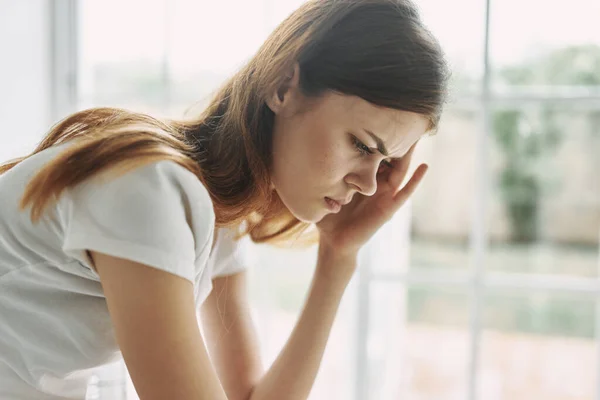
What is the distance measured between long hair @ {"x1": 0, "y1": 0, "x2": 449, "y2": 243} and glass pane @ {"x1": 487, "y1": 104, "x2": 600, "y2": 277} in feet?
2.53

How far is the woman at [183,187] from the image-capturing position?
90 cm

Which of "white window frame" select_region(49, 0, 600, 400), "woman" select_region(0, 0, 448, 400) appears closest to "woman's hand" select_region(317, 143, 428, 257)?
"woman" select_region(0, 0, 448, 400)

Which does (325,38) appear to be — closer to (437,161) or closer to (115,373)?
(115,373)

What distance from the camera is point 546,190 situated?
6.05ft

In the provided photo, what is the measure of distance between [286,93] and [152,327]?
0.44m

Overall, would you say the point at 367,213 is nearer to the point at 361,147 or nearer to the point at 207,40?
the point at 361,147

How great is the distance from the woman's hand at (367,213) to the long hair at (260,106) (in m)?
0.22

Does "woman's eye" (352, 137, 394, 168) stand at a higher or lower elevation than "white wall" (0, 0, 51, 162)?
lower

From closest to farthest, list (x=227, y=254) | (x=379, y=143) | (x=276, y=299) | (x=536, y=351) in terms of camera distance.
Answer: (x=379, y=143)
(x=227, y=254)
(x=536, y=351)
(x=276, y=299)

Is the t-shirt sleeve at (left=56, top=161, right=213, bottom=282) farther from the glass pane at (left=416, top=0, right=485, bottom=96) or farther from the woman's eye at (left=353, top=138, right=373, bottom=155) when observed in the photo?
the glass pane at (left=416, top=0, right=485, bottom=96)

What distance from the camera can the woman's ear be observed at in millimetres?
1099

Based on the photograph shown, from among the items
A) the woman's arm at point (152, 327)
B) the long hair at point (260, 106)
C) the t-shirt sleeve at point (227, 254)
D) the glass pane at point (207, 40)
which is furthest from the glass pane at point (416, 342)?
the woman's arm at point (152, 327)

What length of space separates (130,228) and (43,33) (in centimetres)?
145

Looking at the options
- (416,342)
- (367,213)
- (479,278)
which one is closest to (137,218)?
(367,213)
